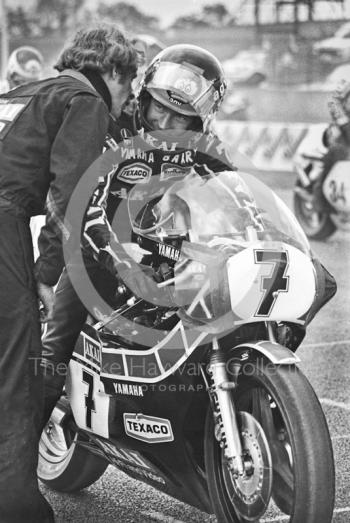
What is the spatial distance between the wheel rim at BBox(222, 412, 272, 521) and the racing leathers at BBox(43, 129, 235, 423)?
69 cm

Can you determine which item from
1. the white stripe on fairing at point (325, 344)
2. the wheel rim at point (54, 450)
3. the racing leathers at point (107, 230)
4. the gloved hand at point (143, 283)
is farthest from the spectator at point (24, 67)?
the gloved hand at point (143, 283)

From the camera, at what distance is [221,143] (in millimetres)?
4438

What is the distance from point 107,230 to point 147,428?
716 mm

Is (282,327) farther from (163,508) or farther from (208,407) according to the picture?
(163,508)

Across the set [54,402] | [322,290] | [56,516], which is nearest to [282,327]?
[322,290]

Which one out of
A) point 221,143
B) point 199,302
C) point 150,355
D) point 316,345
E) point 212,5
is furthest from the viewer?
point 212,5

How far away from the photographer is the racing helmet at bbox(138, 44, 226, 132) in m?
4.03

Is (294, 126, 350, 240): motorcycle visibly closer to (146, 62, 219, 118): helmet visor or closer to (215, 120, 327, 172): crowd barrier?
(215, 120, 327, 172): crowd barrier

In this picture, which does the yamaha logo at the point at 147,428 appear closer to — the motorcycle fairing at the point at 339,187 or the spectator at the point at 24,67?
the spectator at the point at 24,67

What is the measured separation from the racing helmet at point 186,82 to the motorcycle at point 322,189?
24.0ft

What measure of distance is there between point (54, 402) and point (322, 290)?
47.8 inches

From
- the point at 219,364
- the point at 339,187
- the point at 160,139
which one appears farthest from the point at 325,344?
the point at 339,187

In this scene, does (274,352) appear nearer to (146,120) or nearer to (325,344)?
(146,120)

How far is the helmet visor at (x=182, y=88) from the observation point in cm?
402
